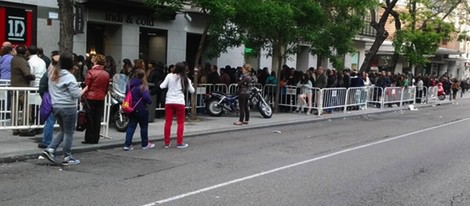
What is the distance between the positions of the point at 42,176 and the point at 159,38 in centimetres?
1438

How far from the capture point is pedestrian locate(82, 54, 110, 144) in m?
9.80

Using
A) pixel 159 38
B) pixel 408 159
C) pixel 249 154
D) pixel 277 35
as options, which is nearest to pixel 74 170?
pixel 249 154

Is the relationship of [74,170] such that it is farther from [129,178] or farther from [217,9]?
[217,9]

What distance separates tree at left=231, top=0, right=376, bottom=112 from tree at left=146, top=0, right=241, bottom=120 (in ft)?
1.92

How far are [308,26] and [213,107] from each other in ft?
14.5

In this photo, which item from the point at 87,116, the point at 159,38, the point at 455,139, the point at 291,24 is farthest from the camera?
the point at 159,38

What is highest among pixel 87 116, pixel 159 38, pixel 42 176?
pixel 159 38

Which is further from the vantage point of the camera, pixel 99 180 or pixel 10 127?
pixel 10 127

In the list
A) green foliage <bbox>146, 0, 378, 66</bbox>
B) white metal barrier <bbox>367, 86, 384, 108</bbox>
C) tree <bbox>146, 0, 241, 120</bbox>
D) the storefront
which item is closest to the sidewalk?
tree <bbox>146, 0, 241, 120</bbox>

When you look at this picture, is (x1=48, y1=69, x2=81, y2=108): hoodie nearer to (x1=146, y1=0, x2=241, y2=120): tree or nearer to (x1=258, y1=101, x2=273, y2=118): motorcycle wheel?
(x1=146, y1=0, x2=241, y2=120): tree

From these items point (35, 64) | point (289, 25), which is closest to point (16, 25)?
point (35, 64)

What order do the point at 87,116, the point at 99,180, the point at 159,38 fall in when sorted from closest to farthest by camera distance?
the point at 99,180 < the point at 87,116 < the point at 159,38

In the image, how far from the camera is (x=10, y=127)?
1000 cm

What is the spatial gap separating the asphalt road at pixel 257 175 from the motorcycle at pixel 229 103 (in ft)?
13.6
